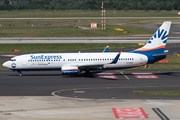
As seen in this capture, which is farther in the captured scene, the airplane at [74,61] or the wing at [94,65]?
the airplane at [74,61]

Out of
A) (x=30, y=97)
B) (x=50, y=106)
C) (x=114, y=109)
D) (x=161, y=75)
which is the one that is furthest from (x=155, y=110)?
(x=161, y=75)

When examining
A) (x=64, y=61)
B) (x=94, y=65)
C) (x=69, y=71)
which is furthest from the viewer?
(x=64, y=61)

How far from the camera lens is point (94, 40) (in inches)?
3435

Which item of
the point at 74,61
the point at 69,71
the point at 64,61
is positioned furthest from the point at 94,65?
the point at 64,61

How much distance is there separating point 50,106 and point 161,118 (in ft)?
38.7

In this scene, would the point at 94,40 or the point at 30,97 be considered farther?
the point at 94,40

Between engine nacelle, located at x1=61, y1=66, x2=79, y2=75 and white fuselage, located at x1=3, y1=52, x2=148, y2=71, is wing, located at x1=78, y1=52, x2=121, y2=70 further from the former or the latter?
engine nacelle, located at x1=61, y1=66, x2=79, y2=75

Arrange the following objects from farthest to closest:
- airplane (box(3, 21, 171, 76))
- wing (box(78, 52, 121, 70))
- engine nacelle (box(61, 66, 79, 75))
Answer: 1. airplane (box(3, 21, 171, 76))
2. engine nacelle (box(61, 66, 79, 75))
3. wing (box(78, 52, 121, 70))

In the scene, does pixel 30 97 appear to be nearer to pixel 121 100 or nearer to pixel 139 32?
pixel 121 100

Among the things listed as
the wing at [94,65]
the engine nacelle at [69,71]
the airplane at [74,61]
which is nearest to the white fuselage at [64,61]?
the airplane at [74,61]

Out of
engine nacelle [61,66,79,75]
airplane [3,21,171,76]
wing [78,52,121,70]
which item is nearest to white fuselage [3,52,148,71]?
airplane [3,21,171,76]

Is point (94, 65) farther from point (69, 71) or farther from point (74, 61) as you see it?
point (69, 71)

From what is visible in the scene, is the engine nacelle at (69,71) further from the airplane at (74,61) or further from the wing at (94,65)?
the wing at (94,65)

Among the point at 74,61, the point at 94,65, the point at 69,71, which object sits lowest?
the point at 69,71
